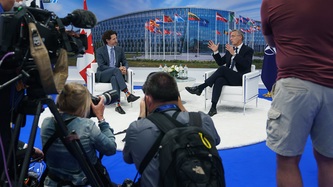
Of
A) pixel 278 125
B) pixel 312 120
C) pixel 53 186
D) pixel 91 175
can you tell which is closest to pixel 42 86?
pixel 91 175

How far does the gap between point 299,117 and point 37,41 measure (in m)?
1.05

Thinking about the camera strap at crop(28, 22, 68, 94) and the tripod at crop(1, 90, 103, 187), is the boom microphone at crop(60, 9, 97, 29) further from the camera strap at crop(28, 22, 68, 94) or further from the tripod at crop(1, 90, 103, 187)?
the tripod at crop(1, 90, 103, 187)

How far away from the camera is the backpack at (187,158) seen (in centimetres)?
111

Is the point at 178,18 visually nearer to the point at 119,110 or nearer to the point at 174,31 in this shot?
the point at 174,31

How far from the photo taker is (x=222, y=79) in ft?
14.9

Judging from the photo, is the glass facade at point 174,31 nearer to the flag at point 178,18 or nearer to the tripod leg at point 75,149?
the flag at point 178,18

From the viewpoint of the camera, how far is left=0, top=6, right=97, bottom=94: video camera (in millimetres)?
1172

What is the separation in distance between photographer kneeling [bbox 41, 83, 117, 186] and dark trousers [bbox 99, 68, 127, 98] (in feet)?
10.3

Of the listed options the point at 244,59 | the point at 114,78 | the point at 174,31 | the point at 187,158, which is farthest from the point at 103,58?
the point at 187,158

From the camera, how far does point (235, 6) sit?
8148 mm

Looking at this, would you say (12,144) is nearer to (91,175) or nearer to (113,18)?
(91,175)

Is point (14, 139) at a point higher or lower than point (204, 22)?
lower

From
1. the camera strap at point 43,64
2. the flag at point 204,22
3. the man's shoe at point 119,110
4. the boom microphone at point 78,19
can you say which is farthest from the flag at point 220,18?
the camera strap at point 43,64

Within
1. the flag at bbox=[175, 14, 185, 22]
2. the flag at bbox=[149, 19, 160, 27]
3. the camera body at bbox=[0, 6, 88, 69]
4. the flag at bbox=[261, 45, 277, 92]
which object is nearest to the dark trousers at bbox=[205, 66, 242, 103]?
the flag at bbox=[261, 45, 277, 92]
